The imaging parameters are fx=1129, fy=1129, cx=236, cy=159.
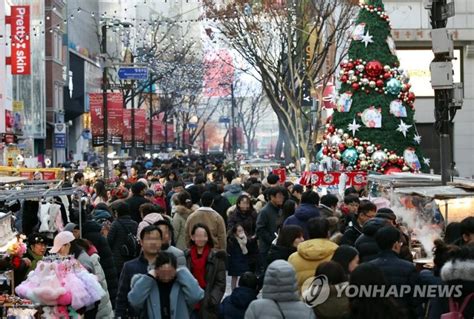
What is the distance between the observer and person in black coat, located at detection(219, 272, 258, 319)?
943 centimetres

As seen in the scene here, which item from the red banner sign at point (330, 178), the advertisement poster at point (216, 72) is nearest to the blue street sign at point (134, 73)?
the red banner sign at point (330, 178)

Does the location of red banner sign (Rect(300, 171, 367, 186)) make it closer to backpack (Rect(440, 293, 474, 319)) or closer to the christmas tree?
the christmas tree

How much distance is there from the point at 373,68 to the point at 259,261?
43.0 feet

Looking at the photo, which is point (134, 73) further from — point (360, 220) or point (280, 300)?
point (280, 300)

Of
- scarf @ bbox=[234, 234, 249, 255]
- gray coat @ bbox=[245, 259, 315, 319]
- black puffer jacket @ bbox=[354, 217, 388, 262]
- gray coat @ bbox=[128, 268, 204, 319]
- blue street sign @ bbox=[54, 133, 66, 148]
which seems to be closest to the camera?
gray coat @ bbox=[245, 259, 315, 319]

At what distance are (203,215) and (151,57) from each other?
47.4m

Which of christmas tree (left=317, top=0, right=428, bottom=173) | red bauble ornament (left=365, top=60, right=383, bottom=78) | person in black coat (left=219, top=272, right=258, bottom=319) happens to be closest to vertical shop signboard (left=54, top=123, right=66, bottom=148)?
christmas tree (left=317, top=0, right=428, bottom=173)

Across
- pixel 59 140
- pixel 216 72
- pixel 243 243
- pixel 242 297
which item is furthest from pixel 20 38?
pixel 216 72

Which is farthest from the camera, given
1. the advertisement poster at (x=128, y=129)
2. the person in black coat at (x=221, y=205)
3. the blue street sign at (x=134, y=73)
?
the advertisement poster at (x=128, y=129)

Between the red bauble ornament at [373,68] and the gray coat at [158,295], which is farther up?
the red bauble ornament at [373,68]

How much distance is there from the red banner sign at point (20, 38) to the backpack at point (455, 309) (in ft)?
124

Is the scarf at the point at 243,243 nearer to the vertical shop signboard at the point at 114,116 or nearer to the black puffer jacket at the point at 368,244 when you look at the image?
the black puffer jacket at the point at 368,244

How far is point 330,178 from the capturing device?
77.4 ft

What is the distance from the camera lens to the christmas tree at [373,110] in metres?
28.0
